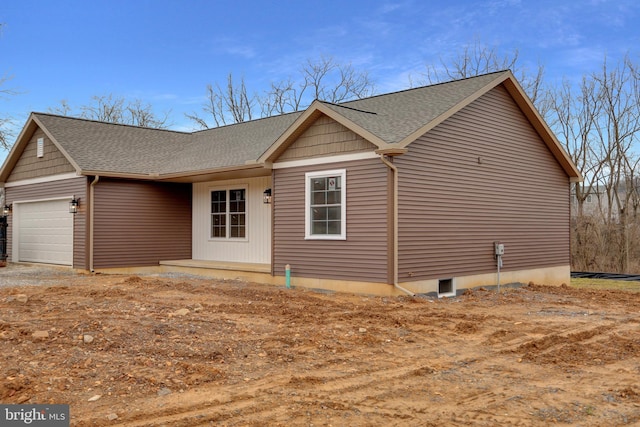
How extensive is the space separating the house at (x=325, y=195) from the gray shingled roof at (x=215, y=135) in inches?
2.9

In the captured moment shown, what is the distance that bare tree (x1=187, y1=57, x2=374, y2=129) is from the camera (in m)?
33.6

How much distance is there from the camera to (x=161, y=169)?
1617cm

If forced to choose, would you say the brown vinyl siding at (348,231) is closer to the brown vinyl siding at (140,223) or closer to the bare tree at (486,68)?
the brown vinyl siding at (140,223)

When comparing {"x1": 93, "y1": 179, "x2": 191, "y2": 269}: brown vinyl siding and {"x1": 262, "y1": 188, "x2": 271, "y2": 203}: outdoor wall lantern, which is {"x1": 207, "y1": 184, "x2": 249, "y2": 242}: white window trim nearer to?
{"x1": 93, "y1": 179, "x2": 191, "y2": 269}: brown vinyl siding

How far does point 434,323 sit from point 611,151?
72.2 feet

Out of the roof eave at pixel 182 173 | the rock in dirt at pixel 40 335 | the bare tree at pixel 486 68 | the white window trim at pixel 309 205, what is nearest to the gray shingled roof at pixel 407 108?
the white window trim at pixel 309 205

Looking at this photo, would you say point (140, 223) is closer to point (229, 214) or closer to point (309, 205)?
point (229, 214)

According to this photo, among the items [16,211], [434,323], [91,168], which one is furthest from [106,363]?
[16,211]

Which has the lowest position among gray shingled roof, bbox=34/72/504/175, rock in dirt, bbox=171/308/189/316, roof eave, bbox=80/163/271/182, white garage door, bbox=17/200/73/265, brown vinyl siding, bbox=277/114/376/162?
rock in dirt, bbox=171/308/189/316

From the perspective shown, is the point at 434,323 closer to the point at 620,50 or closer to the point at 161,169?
the point at 161,169

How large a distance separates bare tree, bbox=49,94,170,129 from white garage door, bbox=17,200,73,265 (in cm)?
2023

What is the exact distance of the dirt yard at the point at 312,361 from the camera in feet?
14.6

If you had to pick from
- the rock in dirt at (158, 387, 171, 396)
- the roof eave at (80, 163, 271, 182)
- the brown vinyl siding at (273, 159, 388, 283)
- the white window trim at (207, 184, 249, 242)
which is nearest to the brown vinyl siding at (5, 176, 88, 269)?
the roof eave at (80, 163, 271, 182)
